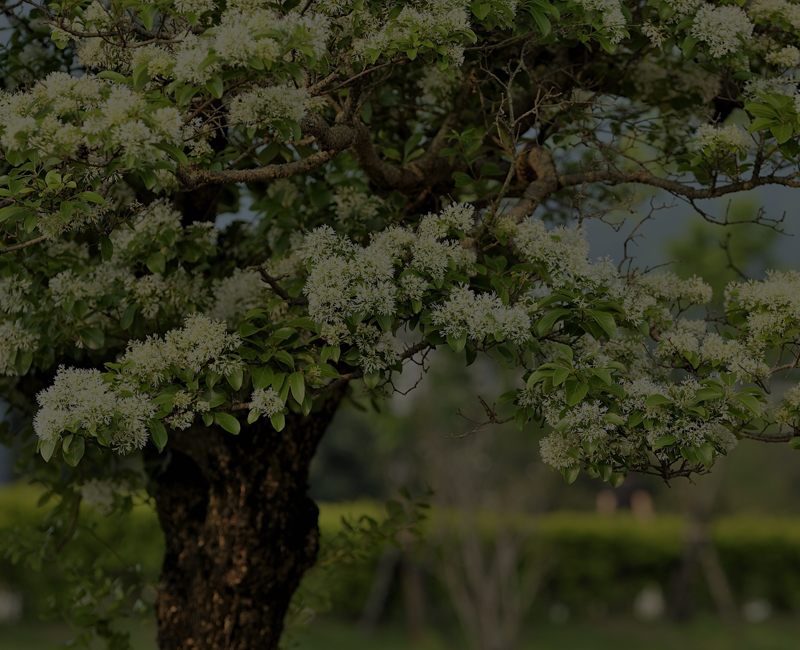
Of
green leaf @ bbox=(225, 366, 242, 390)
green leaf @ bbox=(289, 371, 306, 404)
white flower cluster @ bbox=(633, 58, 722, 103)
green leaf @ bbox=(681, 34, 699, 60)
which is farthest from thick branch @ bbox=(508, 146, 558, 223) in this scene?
green leaf @ bbox=(225, 366, 242, 390)

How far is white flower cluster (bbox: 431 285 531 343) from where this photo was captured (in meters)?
2.24

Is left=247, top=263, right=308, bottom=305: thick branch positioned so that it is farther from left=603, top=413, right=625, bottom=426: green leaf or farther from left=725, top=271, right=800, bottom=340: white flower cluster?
left=725, top=271, right=800, bottom=340: white flower cluster

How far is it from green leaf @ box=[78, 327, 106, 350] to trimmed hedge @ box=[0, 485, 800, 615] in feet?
32.4

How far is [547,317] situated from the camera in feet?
7.50

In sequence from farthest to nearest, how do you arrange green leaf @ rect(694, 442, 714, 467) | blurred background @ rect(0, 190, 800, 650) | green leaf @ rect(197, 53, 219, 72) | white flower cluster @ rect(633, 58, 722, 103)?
blurred background @ rect(0, 190, 800, 650), white flower cluster @ rect(633, 58, 722, 103), green leaf @ rect(694, 442, 714, 467), green leaf @ rect(197, 53, 219, 72)

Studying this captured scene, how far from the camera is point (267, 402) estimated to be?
2258 millimetres

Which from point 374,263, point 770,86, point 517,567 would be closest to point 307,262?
point 374,263

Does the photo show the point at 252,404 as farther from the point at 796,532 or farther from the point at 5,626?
the point at 796,532

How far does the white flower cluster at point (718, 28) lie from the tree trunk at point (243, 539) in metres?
2.05

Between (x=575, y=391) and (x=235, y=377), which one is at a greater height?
(x=235, y=377)

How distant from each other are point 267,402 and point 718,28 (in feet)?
6.59

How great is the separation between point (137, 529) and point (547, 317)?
11271 mm

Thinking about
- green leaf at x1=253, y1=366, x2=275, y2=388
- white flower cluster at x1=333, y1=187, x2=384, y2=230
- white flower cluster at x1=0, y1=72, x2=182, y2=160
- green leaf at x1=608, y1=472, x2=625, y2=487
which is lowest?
green leaf at x1=608, y1=472, x2=625, y2=487

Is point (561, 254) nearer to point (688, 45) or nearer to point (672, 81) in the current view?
point (688, 45)
